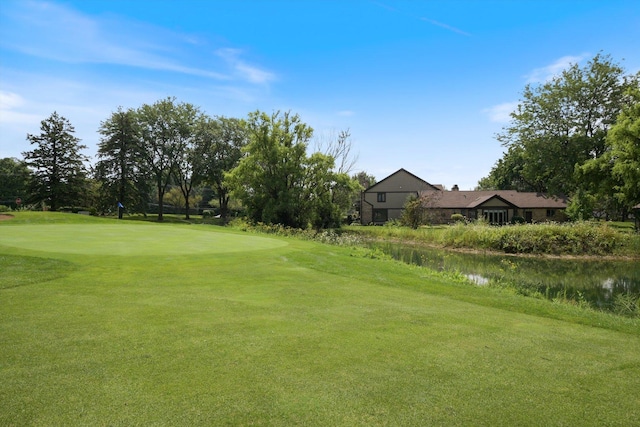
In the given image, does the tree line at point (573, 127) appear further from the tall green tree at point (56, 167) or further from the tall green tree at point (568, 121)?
the tall green tree at point (56, 167)

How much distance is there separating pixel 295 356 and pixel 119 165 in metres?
49.8

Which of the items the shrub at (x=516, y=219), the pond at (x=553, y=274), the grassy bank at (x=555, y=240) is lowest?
the pond at (x=553, y=274)

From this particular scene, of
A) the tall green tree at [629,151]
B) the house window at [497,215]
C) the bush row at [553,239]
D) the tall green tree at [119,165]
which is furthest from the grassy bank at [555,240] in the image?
the tall green tree at [119,165]

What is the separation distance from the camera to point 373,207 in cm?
5659

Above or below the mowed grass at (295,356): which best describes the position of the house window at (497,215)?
above

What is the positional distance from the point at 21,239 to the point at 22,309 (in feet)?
30.8

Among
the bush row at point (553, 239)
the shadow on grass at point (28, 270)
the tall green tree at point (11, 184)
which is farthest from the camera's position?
the tall green tree at point (11, 184)

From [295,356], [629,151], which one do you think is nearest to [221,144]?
[629,151]

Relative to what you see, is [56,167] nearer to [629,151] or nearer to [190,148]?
[190,148]

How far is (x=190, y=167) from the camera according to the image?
5322cm

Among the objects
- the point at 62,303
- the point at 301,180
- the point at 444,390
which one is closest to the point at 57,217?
the point at 301,180

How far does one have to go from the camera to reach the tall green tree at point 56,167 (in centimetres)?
4431

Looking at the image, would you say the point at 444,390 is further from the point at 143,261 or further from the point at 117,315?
the point at 143,261

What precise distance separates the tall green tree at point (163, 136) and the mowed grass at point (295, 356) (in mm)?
46396
